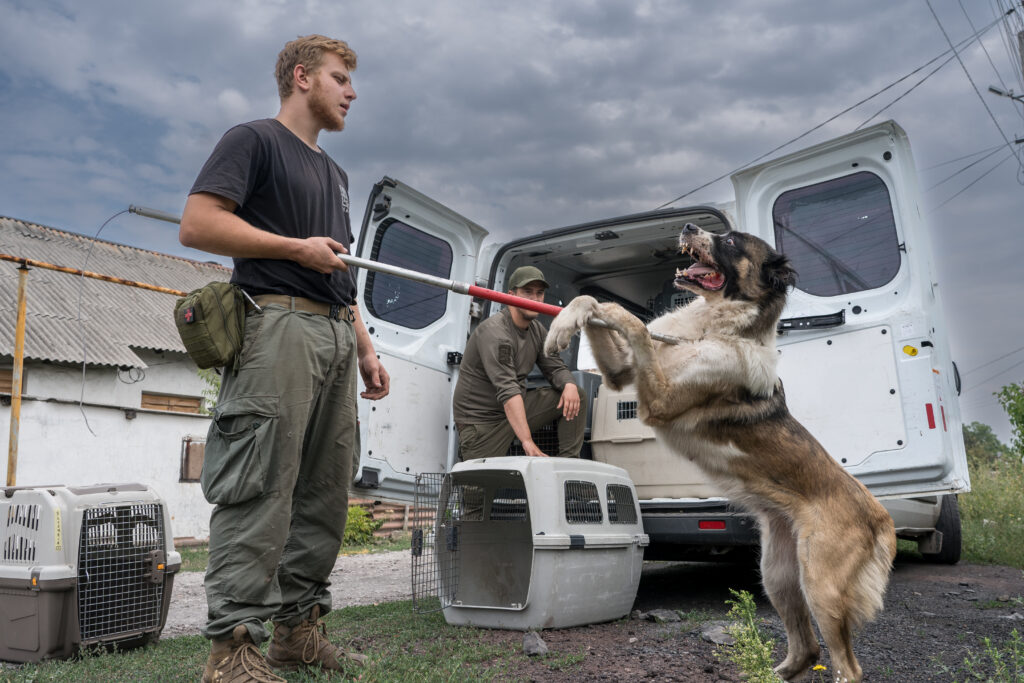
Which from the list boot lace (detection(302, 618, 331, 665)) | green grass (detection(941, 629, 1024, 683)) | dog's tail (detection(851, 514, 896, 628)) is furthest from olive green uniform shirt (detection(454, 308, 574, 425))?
green grass (detection(941, 629, 1024, 683))

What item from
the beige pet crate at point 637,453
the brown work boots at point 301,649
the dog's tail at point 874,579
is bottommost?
the brown work boots at point 301,649

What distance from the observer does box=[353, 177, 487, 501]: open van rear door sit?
15.4ft

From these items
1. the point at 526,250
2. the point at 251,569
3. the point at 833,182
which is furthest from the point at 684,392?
the point at 526,250

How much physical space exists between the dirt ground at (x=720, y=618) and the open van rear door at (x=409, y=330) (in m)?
1.31

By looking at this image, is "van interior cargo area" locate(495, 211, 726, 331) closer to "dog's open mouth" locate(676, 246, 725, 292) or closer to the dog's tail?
"dog's open mouth" locate(676, 246, 725, 292)

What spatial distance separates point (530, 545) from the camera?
13.4 ft

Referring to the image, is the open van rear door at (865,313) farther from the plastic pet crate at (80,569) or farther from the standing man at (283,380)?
the plastic pet crate at (80,569)

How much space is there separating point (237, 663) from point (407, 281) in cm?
314

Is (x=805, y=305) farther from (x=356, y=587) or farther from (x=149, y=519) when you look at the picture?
(x=356, y=587)

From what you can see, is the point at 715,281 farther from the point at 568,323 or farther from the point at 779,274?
the point at 568,323

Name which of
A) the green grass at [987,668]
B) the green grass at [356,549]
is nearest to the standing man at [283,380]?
the green grass at [987,668]

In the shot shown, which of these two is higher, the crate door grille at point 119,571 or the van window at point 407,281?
the van window at point 407,281

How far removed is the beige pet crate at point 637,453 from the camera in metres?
4.45

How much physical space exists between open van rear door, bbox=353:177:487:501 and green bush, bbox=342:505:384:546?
6161 millimetres
